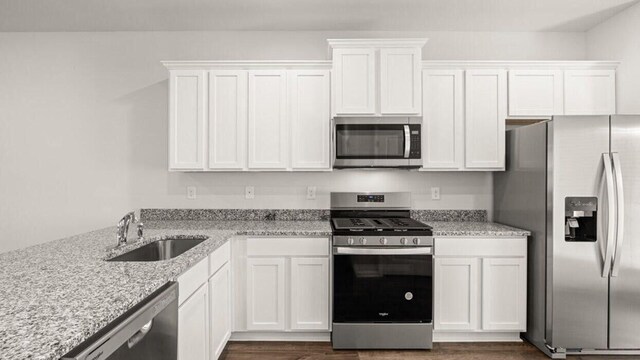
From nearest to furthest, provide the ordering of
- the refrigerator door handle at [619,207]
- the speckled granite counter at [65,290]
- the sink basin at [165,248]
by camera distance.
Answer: the speckled granite counter at [65,290]
the sink basin at [165,248]
the refrigerator door handle at [619,207]

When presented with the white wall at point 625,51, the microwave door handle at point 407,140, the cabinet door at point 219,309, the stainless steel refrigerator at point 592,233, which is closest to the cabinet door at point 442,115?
the microwave door handle at point 407,140

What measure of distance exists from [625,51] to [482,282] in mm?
2324

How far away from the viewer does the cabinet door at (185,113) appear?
3.12 meters

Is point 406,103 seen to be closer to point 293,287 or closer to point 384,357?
point 293,287

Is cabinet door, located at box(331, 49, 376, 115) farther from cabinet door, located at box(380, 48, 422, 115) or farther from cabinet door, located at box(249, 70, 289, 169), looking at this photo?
cabinet door, located at box(249, 70, 289, 169)

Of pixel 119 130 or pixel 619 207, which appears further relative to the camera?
pixel 119 130

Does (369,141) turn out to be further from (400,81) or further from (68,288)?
(68,288)

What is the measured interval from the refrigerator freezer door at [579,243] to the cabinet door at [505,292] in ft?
0.89

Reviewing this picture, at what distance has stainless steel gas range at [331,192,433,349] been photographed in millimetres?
2785

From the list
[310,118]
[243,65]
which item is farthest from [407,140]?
[243,65]

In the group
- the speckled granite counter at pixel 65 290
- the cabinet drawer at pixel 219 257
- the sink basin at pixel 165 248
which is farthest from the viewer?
the sink basin at pixel 165 248

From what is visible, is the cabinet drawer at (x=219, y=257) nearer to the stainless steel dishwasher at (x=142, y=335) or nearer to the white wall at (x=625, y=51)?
the stainless steel dishwasher at (x=142, y=335)

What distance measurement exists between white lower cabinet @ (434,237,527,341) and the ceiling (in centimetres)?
192

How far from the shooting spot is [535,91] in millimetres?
3156
